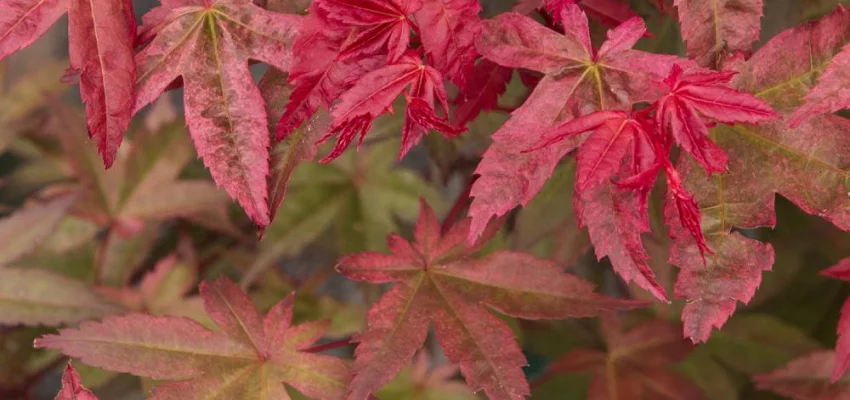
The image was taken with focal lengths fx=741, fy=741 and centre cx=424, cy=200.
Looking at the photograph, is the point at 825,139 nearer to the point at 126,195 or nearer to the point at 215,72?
the point at 215,72

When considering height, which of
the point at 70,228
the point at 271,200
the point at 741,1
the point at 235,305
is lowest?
the point at 70,228

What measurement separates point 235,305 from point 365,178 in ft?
1.32

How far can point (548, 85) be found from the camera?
20.8 inches

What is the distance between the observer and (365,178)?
103 centimetres

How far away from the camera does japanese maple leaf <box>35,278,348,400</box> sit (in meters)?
0.61

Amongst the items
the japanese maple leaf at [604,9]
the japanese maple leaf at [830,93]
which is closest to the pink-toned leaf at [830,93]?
the japanese maple leaf at [830,93]

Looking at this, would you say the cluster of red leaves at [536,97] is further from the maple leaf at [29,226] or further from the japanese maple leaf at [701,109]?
the maple leaf at [29,226]

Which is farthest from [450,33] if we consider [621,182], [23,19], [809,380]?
[809,380]

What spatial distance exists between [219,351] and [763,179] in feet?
1.51

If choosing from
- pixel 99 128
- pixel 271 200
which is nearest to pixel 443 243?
pixel 271 200

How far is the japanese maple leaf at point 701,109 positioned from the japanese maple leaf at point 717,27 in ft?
0.19

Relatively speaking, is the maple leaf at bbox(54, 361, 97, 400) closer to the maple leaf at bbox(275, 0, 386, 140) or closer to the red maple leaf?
the maple leaf at bbox(275, 0, 386, 140)

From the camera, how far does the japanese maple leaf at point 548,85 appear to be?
1.67 feet

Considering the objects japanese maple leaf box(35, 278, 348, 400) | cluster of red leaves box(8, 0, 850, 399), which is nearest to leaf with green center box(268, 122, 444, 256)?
japanese maple leaf box(35, 278, 348, 400)
